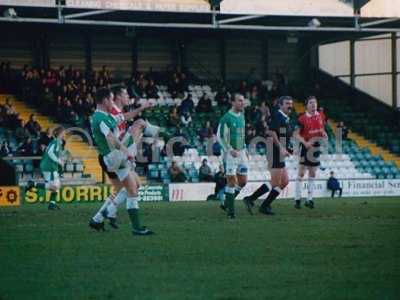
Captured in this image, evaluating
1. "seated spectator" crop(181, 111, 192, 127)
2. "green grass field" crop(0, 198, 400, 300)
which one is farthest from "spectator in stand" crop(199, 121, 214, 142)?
"green grass field" crop(0, 198, 400, 300)

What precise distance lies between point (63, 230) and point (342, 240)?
491 centimetres

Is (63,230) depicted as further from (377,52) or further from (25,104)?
(377,52)

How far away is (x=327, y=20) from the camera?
129 feet

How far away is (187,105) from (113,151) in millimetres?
22745

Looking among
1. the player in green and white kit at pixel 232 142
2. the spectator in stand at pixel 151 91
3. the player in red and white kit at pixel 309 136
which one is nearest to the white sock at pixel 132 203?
the player in green and white kit at pixel 232 142

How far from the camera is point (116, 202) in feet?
53.3

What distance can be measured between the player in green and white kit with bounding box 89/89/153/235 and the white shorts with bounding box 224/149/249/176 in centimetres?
441

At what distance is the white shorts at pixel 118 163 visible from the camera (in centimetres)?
1514

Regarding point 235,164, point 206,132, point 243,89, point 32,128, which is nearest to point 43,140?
point 32,128

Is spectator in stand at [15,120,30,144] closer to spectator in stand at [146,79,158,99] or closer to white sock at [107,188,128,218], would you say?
spectator in stand at [146,79,158,99]

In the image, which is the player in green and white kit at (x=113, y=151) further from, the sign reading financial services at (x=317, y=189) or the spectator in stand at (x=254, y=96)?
the spectator in stand at (x=254, y=96)

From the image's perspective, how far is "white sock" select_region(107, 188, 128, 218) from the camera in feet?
53.0

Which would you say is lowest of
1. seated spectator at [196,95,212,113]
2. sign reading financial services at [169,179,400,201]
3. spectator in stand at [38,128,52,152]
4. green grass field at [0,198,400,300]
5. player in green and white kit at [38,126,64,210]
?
sign reading financial services at [169,179,400,201]

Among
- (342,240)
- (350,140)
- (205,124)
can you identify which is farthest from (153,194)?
(342,240)
